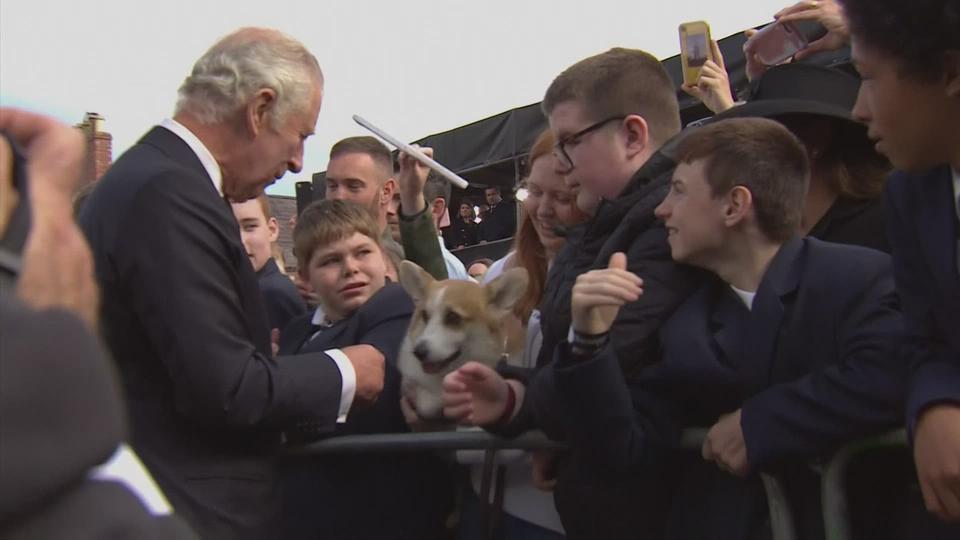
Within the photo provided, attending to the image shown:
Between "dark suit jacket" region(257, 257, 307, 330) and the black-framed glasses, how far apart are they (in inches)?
67.8

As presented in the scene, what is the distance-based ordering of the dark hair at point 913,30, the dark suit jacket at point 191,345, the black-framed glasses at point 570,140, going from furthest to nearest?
the black-framed glasses at point 570,140, the dark suit jacket at point 191,345, the dark hair at point 913,30

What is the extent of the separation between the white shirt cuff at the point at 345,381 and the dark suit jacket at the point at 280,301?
5.28 feet

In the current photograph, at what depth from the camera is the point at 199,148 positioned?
270 centimetres

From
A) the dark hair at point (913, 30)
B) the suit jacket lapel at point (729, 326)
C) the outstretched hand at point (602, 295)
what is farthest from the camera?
the suit jacket lapel at point (729, 326)

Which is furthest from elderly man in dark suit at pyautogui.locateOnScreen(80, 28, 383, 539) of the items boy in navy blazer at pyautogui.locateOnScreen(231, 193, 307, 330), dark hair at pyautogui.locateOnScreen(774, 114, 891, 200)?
boy in navy blazer at pyautogui.locateOnScreen(231, 193, 307, 330)

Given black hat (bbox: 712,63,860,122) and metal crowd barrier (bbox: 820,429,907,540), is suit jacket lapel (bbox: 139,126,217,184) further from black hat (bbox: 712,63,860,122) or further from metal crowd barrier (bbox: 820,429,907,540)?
metal crowd barrier (bbox: 820,429,907,540)

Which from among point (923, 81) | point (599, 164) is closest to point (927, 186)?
point (923, 81)

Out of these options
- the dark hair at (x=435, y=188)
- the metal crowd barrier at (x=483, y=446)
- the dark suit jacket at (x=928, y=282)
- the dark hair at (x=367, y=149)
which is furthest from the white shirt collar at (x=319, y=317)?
the dark hair at (x=435, y=188)

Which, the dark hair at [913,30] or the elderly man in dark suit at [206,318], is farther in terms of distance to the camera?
the elderly man in dark suit at [206,318]

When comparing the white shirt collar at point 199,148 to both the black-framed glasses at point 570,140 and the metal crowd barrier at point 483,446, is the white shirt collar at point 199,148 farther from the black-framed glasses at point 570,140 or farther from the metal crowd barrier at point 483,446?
the black-framed glasses at point 570,140

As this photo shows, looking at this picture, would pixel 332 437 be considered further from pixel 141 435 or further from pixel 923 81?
pixel 923 81

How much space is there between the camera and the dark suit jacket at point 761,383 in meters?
2.06

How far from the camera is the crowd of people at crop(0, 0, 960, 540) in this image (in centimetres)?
195

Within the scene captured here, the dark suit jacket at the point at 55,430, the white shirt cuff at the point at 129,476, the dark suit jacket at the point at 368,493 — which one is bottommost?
the dark suit jacket at the point at 368,493
